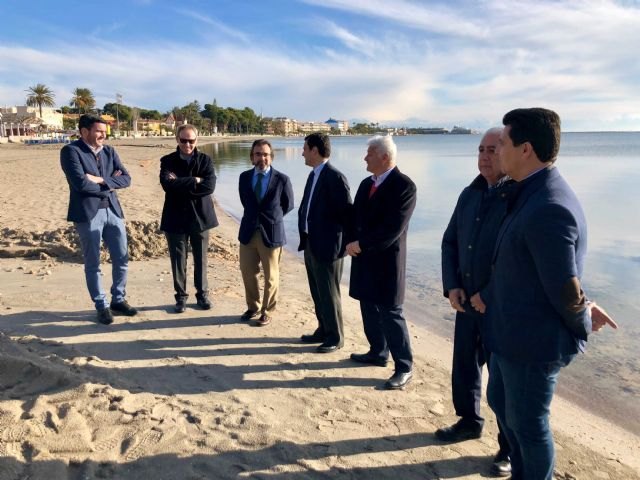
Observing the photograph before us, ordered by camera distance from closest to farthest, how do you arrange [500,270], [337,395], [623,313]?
[500,270] < [337,395] < [623,313]

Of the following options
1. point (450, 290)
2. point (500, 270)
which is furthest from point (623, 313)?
point (500, 270)

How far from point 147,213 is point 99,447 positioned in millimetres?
9709

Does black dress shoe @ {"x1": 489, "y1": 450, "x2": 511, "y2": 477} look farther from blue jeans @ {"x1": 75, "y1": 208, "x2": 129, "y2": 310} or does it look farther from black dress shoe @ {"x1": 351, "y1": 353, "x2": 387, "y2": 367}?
blue jeans @ {"x1": 75, "y1": 208, "x2": 129, "y2": 310}

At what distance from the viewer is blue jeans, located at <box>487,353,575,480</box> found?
2.11 metres

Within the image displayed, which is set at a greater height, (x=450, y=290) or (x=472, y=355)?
(x=450, y=290)

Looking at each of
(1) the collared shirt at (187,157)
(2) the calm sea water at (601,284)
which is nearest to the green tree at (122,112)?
(2) the calm sea water at (601,284)

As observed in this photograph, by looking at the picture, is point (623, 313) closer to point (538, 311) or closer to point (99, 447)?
point (538, 311)

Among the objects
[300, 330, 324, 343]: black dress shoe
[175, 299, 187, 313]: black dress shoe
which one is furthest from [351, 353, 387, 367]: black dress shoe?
[175, 299, 187, 313]: black dress shoe

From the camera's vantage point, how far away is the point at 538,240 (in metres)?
1.93

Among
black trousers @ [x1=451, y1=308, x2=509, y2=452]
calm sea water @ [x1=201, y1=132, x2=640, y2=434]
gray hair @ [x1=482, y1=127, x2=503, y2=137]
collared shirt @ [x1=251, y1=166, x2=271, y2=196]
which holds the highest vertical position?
gray hair @ [x1=482, y1=127, x2=503, y2=137]

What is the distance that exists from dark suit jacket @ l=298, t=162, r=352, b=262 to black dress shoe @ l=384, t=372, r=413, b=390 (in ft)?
3.79

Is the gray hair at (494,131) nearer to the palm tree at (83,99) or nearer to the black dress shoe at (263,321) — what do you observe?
the black dress shoe at (263,321)

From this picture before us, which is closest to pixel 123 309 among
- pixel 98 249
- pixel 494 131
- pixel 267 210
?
pixel 98 249

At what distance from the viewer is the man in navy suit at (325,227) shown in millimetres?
4238
